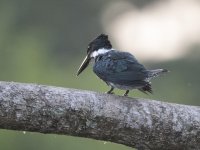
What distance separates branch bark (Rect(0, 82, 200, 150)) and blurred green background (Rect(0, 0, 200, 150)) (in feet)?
25.9

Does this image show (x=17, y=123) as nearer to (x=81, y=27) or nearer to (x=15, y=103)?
(x=15, y=103)

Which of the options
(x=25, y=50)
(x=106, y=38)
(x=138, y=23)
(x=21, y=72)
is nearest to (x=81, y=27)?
(x=138, y=23)

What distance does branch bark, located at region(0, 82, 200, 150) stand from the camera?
934 cm

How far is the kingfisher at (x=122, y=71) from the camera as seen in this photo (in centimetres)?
1026

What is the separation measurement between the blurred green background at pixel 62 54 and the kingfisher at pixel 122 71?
7053 millimetres

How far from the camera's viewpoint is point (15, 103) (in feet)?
30.6

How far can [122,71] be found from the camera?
10383 millimetres

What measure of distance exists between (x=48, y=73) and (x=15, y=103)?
19.2m

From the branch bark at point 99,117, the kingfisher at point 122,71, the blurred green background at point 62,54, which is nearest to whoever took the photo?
the branch bark at point 99,117

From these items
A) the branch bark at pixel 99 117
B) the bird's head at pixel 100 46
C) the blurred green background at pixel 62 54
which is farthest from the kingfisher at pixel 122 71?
the blurred green background at pixel 62 54

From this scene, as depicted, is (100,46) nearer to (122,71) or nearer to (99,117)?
(122,71)

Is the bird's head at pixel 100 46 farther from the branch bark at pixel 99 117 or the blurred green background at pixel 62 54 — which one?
the blurred green background at pixel 62 54

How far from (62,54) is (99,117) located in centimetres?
3298

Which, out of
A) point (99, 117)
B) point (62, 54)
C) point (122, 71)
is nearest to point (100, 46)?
point (122, 71)
